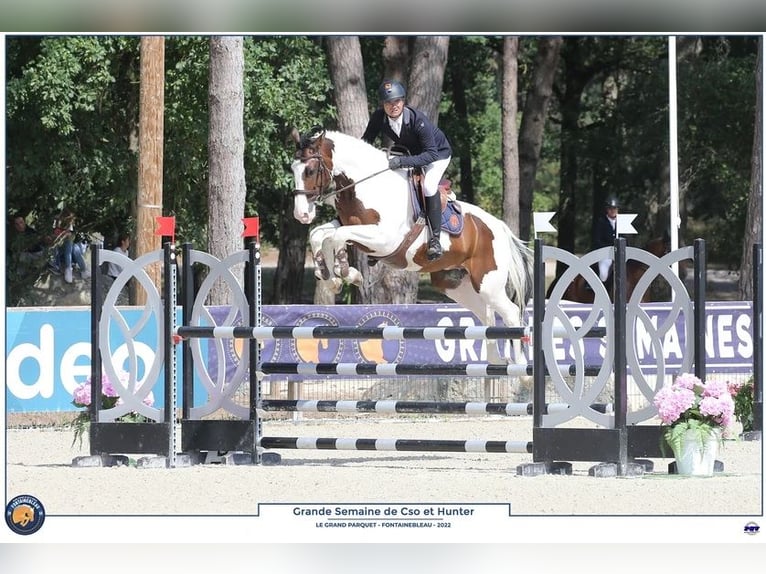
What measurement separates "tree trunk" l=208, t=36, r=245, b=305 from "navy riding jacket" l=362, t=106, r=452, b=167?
15.1 feet

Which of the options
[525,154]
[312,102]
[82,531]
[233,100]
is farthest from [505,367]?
[525,154]

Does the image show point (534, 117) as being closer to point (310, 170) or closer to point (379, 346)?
point (379, 346)

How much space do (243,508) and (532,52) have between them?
878 inches

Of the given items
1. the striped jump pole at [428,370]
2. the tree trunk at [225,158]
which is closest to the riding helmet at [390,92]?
the striped jump pole at [428,370]

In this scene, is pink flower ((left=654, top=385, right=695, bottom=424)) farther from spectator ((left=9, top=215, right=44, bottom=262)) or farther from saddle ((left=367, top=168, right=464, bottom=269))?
spectator ((left=9, top=215, right=44, bottom=262))

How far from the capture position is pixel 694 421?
24.6ft

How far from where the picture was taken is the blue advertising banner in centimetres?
1128

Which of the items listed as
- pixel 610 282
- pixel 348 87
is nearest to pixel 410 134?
pixel 348 87

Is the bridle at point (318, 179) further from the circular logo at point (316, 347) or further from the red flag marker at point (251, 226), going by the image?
the circular logo at point (316, 347)

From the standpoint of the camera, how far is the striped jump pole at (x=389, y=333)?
7391mm

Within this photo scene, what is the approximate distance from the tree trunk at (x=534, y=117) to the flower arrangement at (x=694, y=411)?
51.8ft

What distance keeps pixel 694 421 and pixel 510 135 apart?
1320cm

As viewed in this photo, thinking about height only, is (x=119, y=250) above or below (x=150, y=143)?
below

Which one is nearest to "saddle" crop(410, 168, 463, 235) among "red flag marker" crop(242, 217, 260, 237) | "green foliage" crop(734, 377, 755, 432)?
"red flag marker" crop(242, 217, 260, 237)
